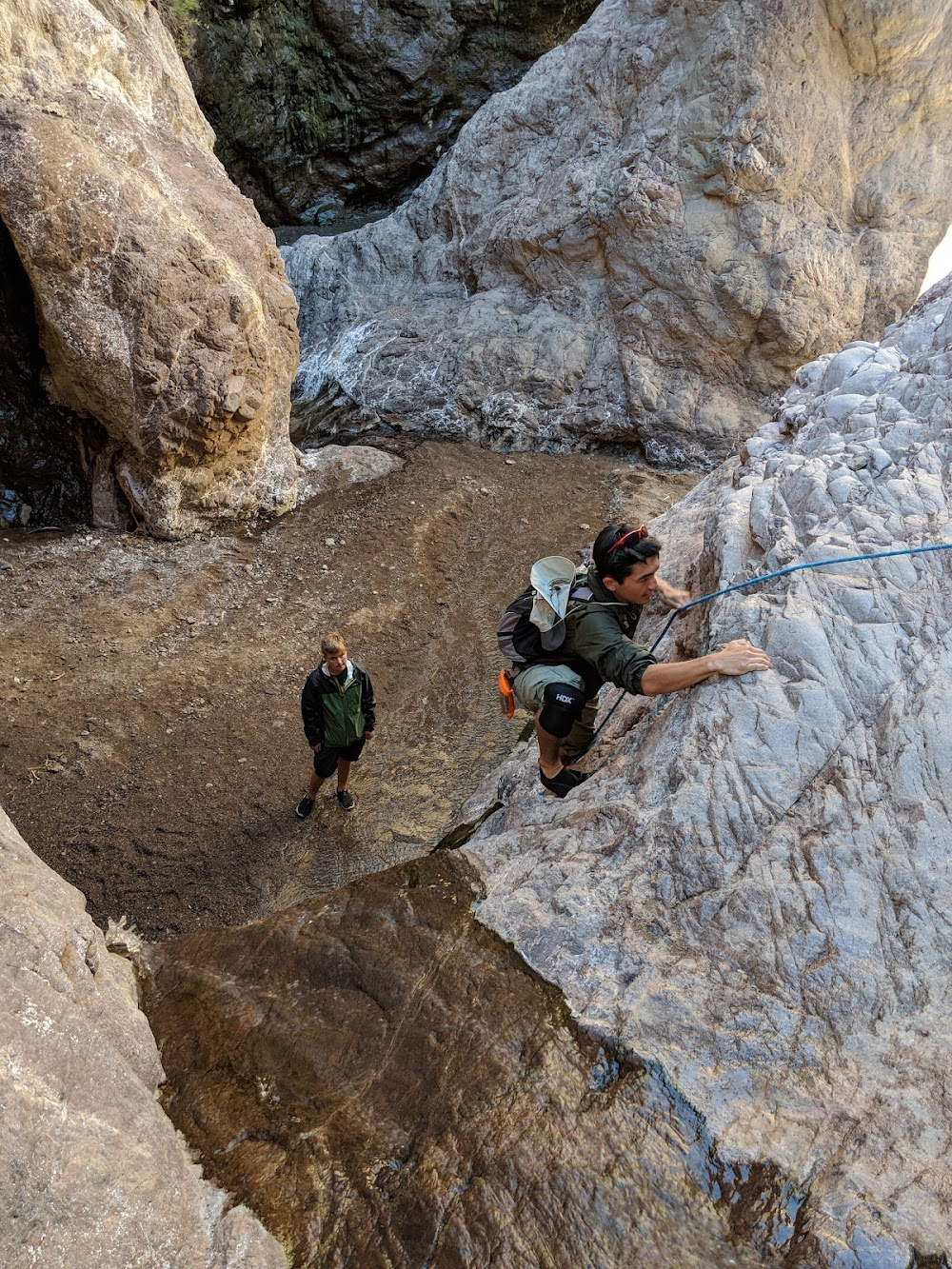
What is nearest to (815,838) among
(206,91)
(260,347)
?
(260,347)

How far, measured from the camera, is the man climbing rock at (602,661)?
10.6 feet

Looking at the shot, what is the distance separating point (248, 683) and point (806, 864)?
4.80 meters

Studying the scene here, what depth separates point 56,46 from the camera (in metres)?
6.86

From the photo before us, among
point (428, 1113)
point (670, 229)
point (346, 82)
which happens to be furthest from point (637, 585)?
point (346, 82)

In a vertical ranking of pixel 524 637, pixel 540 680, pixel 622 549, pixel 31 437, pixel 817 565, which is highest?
pixel 31 437

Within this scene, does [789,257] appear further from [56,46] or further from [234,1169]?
[234,1169]

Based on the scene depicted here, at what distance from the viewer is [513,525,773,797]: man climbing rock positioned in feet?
10.6

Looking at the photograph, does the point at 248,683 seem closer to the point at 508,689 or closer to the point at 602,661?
the point at 508,689

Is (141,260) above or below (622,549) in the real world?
above

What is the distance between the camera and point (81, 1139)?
224 centimetres

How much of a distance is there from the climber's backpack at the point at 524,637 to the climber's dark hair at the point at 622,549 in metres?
0.20

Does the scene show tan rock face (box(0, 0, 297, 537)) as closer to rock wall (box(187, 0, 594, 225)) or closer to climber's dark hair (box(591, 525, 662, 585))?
climber's dark hair (box(591, 525, 662, 585))

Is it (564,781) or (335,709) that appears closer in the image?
(564,781)

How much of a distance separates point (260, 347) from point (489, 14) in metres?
13.3
